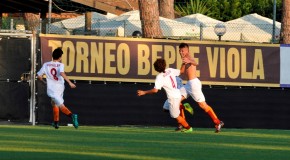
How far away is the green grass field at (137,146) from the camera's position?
15297 mm

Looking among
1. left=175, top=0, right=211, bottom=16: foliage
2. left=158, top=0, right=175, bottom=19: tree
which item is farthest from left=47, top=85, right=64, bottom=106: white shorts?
left=175, top=0, right=211, bottom=16: foliage

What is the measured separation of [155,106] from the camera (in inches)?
1131

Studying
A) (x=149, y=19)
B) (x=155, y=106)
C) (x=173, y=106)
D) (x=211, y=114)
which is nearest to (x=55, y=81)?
(x=173, y=106)

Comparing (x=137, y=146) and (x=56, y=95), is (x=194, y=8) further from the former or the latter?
(x=137, y=146)

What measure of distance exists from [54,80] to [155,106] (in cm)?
408

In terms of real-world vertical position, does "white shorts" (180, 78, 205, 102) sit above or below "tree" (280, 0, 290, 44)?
below

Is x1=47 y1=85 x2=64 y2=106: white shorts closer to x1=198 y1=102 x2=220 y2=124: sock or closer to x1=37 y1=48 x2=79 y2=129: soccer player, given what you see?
x1=37 y1=48 x2=79 y2=129: soccer player

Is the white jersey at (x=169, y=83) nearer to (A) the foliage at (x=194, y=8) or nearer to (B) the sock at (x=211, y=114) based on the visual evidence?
(B) the sock at (x=211, y=114)

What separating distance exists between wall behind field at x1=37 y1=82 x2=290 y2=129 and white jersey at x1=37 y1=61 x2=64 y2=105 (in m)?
2.72

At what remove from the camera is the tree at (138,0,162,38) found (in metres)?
34.9

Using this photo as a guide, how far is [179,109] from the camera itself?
24359 millimetres

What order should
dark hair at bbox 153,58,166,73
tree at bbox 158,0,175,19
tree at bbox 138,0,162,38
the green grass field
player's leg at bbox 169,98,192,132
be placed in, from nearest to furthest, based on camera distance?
the green grass field < dark hair at bbox 153,58,166,73 < player's leg at bbox 169,98,192,132 < tree at bbox 138,0,162,38 < tree at bbox 158,0,175,19

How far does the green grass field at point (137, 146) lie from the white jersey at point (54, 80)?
10.2ft

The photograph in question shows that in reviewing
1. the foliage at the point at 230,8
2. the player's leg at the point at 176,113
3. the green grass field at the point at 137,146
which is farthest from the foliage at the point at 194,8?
the green grass field at the point at 137,146
